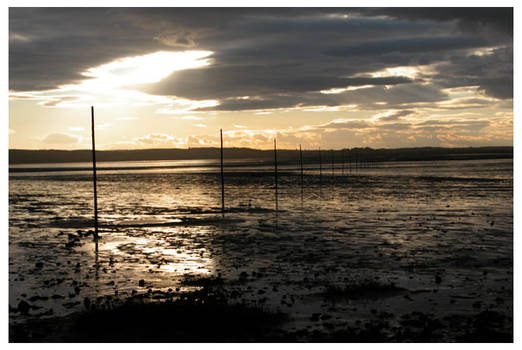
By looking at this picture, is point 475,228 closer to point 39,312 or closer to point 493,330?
point 493,330

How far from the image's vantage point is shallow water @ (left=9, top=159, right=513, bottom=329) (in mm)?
15750

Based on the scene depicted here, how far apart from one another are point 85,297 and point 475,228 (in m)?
22.3

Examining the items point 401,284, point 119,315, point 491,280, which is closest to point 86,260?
point 119,315

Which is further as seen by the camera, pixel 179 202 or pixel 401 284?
pixel 179 202

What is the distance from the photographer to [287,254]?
23.0 m

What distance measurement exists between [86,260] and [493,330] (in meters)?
17.0

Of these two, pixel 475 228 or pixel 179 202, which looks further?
pixel 179 202

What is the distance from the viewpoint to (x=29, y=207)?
47.6m

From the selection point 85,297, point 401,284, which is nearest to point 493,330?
point 401,284

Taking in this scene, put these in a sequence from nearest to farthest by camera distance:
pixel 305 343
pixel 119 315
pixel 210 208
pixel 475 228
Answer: pixel 305 343 < pixel 119 315 < pixel 475 228 < pixel 210 208

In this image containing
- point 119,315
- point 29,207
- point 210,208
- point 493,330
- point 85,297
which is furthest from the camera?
point 29,207

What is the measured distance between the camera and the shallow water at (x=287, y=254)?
1575 cm

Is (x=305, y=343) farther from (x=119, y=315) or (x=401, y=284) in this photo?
(x=401, y=284)

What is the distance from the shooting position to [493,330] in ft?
41.1
